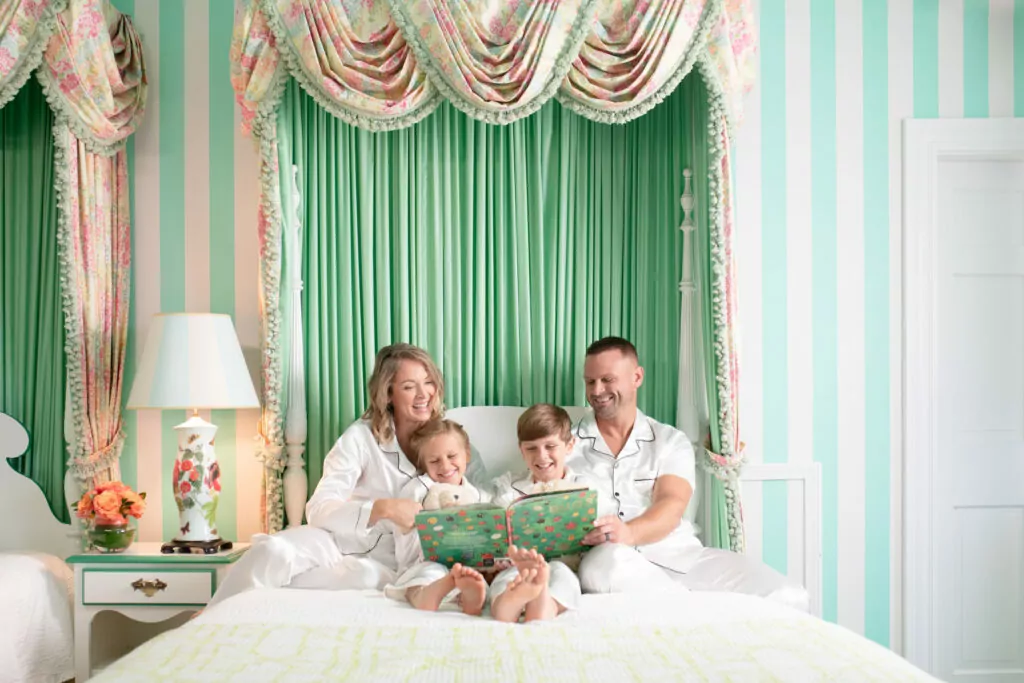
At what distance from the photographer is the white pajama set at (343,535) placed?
277 centimetres

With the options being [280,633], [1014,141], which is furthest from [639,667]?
[1014,141]

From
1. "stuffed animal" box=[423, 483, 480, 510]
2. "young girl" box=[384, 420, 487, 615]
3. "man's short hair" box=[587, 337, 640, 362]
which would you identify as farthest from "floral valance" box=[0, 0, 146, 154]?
"man's short hair" box=[587, 337, 640, 362]

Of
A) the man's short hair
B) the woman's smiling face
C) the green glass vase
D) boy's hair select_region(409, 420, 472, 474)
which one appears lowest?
the green glass vase

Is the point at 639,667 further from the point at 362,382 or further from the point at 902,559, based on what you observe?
the point at 902,559

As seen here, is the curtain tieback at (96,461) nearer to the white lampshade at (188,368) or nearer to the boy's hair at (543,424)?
the white lampshade at (188,368)

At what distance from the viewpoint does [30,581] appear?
3111 mm

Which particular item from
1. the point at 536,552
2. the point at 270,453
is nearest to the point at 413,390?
the point at 270,453

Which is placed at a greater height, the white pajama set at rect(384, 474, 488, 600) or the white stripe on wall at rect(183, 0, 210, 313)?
the white stripe on wall at rect(183, 0, 210, 313)

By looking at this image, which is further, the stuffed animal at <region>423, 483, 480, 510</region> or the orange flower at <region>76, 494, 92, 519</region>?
the orange flower at <region>76, 494, 92, 519</region>

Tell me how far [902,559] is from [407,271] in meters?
1.96

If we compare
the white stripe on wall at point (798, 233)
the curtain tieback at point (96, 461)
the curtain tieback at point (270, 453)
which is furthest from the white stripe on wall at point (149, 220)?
the white stripe on wall at point (798, 233)

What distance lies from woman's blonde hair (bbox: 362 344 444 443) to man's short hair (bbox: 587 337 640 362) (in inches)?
19.1

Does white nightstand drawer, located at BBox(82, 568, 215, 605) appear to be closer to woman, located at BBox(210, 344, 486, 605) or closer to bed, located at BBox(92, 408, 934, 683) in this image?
woman, located at BBox(210, 344, 486, 605)

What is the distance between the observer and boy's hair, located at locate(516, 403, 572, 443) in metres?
3.03
